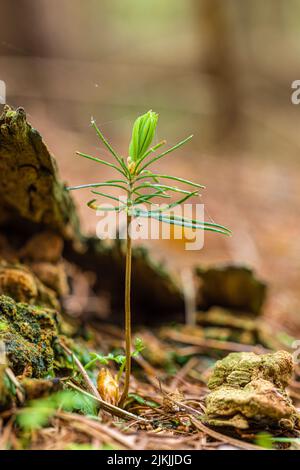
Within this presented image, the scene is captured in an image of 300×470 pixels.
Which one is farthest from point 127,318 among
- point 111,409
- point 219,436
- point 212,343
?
point 212,343

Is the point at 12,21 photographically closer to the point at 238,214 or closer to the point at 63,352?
the point at 238,214

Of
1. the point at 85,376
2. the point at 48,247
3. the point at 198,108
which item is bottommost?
the point at 85,376

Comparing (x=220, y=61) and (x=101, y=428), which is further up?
(x=220, y=61)

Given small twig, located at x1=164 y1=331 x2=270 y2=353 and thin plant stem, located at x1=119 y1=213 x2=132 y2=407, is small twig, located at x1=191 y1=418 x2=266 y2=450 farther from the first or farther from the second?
small twig, located at x1=164 y1=331 x2=270 y2=353

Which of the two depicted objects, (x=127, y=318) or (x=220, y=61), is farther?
(x=220, y=61)

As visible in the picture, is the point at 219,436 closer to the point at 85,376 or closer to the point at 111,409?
the point at 111,409

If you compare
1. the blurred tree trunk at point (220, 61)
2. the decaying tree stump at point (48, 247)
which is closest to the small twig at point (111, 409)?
the decaying tree stump at point (48, 247)

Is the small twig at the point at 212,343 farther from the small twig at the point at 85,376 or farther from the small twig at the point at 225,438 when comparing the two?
Result: the small twig at the point at 225,438

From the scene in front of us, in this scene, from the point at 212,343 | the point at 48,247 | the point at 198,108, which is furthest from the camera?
Result: the point at 198,108
